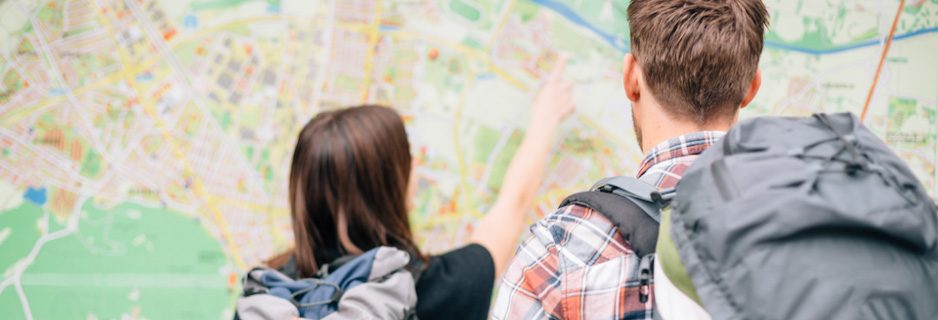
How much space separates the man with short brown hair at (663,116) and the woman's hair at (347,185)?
498 mm

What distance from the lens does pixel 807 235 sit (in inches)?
27.2

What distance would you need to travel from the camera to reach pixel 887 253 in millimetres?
690

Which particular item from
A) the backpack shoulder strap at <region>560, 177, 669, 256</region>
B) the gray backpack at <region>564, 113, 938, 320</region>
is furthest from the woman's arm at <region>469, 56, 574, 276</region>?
the gray backpack at <region>564, 113, 938, 320</region>

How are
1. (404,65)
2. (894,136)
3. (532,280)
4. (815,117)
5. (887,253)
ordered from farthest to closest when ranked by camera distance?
(404,65)
(894,136)
(532,280)
(815,117)
(887,253)

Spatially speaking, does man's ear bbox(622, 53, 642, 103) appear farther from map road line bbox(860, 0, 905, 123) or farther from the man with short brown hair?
map road line bbox(860, 0, 905, 123)

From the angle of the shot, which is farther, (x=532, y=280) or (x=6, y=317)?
(x=6, y=317)

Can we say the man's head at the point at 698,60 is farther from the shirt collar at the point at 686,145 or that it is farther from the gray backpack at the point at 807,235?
the gray backpack at the point at 807,235

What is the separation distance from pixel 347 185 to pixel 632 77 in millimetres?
781

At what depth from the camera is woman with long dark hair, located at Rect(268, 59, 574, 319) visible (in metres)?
1.39

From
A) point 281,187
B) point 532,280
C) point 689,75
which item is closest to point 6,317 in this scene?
point 281,187

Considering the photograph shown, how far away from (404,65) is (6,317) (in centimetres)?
179

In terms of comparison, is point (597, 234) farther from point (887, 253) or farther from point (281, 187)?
point (281, 187)

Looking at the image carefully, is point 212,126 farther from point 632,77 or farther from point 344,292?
point 632,77

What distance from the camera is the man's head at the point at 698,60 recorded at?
39.7 inches
